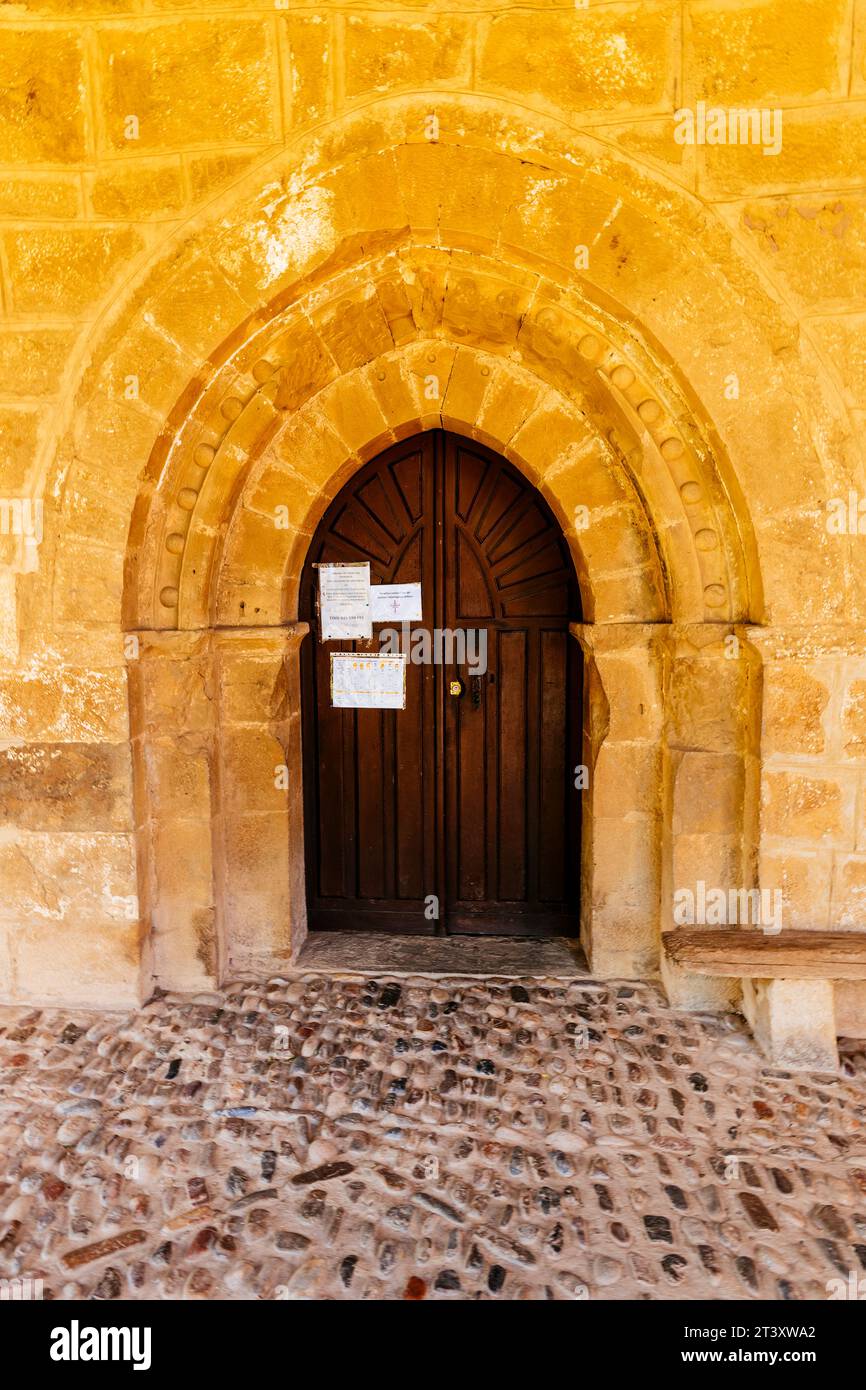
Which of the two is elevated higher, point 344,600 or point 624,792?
point 344,600

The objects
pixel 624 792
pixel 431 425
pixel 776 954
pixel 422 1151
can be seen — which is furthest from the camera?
pixel 431 425

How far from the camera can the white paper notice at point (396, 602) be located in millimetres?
3805

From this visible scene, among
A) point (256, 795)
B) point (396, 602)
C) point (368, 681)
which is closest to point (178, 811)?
point (256, 795)

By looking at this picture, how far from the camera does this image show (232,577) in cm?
356

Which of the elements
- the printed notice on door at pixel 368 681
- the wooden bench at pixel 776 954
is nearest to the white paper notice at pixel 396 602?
the printed notice on door at pixel 368 681

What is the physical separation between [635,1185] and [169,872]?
79.8 inches

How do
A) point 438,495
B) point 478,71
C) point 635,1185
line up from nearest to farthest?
1. point 635,1185
2. point 478,71
3. point 438,495

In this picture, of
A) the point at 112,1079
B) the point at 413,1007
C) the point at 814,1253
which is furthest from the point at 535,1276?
the point at 112,1079

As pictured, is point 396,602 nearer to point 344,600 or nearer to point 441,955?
point 344,600

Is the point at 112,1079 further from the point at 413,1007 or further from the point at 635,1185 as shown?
the point at 635,1185

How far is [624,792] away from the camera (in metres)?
3.46

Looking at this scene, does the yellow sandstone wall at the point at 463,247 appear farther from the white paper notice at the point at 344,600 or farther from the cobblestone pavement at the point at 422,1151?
the white paper notice at the point at 344,600

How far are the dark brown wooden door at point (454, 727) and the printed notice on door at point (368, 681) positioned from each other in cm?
5

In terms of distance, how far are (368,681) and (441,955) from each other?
1.23 m
